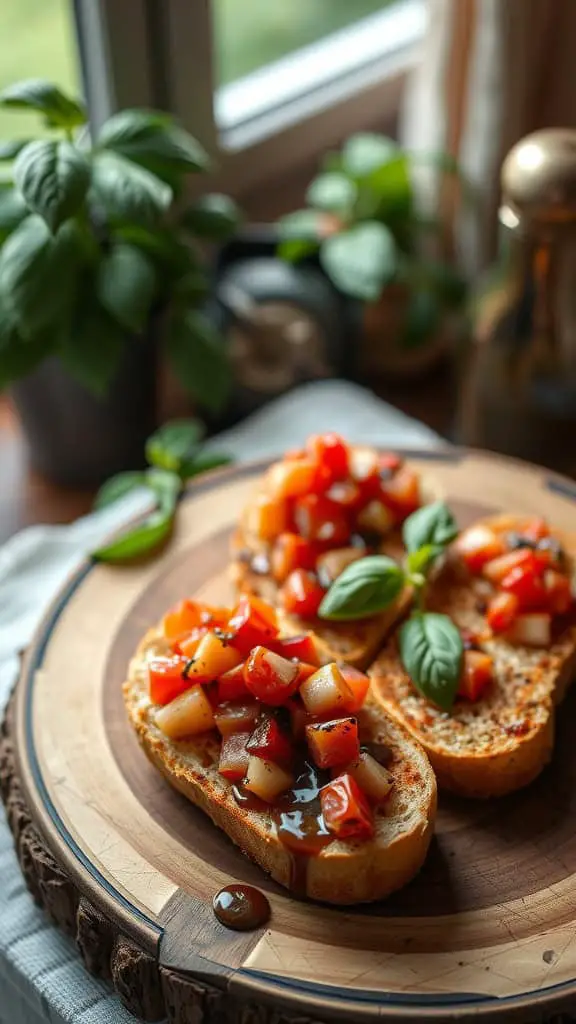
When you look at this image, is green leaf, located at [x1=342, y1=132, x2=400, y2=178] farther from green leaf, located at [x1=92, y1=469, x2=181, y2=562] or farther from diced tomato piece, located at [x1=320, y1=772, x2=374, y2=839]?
diced tomato piece, located at [x1=320, y1=772, x2=374, y2=839]

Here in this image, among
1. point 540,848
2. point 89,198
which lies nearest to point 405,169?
point 89,198

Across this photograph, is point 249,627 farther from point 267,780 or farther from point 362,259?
point 362,259

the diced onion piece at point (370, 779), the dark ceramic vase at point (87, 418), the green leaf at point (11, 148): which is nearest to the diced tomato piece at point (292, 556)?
the diced onion piece at point (370, 779)

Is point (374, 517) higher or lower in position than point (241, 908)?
higher

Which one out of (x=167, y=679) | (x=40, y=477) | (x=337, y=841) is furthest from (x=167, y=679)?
(x=40, y=477)

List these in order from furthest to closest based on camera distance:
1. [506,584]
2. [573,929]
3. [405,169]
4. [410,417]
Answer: [410,417]
[405,169]
[506,584]
[573,929]

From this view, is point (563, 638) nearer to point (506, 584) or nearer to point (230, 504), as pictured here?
point (506, 584)

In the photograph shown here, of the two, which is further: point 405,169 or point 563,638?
point 405,169
